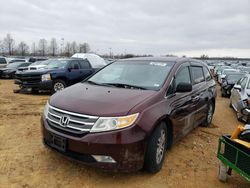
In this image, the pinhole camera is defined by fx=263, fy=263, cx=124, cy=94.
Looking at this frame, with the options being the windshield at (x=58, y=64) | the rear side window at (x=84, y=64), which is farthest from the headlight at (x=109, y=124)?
the rear side window at (x=84, y=64)

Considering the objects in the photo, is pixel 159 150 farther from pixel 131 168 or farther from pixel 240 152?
pixel 240 152

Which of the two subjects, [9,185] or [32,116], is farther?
[32,116]

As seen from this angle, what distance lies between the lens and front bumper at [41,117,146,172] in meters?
3.33

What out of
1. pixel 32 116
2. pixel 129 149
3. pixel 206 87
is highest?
pixel 206 87

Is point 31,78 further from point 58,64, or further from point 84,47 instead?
point 84,47

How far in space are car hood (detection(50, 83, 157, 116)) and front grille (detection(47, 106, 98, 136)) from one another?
0.20ft

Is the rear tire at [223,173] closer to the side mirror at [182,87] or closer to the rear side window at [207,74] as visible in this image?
the side mirror at [182,87]

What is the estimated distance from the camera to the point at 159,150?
157 inches

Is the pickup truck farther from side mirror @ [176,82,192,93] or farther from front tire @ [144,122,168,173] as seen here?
front tire @ [144,122,168,173]

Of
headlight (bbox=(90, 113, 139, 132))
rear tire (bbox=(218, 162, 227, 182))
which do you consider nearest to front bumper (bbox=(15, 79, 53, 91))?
headlight (bbox=(90, 113, 139, 132))

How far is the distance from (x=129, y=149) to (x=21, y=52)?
92.7 metres

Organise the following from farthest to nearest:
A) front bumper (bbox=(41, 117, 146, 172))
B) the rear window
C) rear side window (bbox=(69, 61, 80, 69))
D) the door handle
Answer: rear side window (bbox=(69, 61, 80, 69)) < the rear window < the door handle < front bumper (bbox=(41, 117, 146, 172))

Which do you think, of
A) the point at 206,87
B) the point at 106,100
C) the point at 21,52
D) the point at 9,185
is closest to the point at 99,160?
the point at 106,100

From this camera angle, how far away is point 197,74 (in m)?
5.99
